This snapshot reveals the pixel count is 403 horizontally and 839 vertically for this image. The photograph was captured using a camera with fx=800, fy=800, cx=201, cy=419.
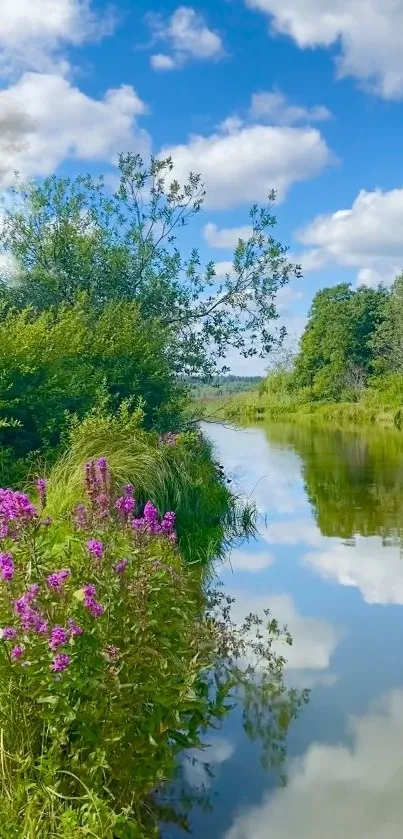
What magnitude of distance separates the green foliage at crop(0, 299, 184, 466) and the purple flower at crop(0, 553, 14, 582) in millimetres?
5773

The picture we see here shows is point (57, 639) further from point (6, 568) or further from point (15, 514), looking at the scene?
point (15, 514)

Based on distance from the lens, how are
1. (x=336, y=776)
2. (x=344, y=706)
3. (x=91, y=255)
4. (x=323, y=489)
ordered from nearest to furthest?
1. (x=336, y=776)
2. (x=344, y=706)
3. (x=91, y=255)
4. (x=323, y=489)

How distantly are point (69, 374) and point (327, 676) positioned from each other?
616cm

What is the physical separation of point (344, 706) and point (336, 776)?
2.80ft

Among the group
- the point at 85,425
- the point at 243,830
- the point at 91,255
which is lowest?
the point at 243,830

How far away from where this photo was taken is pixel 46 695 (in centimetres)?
304

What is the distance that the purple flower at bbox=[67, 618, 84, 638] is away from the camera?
3.08m

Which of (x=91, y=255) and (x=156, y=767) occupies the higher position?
(x=91, y=255)

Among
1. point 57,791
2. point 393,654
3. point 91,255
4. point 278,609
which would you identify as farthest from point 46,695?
point 91,255

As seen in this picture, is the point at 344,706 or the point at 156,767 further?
the point at 344,706

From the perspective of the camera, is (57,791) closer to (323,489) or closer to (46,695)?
(46,695)

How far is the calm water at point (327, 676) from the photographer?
3934 millimetres

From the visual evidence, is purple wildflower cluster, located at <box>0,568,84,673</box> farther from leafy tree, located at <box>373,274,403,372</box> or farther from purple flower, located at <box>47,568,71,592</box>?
leafy tree, located at <box>373,274,403,372</box>

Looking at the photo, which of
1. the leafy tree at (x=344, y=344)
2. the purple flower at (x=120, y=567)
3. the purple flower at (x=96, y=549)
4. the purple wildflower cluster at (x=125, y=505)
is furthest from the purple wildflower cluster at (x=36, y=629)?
the leafy tree at (x=344, y=344)
